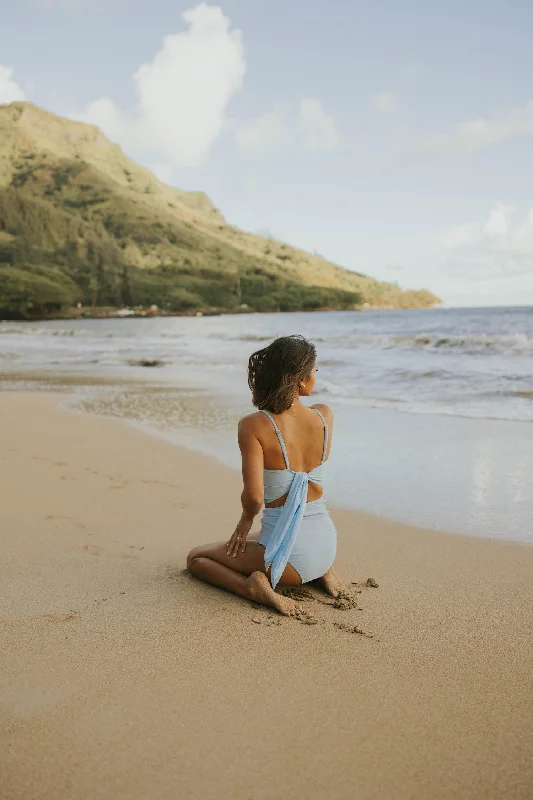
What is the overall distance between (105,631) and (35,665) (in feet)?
1.27

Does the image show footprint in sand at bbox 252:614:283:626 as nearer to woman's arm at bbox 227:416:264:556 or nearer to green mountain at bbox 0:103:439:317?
woman's arm at bbox 227:416:264:556

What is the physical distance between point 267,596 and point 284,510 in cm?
41

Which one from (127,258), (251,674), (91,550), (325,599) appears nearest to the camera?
(251,674)

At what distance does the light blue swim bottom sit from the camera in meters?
3.19

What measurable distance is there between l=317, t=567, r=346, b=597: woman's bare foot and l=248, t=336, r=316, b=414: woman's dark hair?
89cm

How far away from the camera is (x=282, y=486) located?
3.17m

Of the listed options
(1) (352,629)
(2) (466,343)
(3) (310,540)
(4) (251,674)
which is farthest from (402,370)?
(4) (251,674)

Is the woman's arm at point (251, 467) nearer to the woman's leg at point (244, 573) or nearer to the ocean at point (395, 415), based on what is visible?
the woman's leg at point (244, 573)

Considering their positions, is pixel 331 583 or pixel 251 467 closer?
pixel 251 467

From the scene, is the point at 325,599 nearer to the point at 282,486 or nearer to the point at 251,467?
the point at 282,486

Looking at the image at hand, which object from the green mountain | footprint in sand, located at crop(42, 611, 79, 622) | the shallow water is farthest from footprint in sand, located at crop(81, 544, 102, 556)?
the green mountain

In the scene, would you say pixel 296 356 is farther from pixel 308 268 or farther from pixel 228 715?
pixel 308 268

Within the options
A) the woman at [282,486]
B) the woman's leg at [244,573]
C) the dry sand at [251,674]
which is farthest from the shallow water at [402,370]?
the woman's leg at [244,573]

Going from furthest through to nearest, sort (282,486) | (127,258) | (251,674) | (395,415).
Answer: (127,258)
(395,415)
(282,486)
(251,674)
